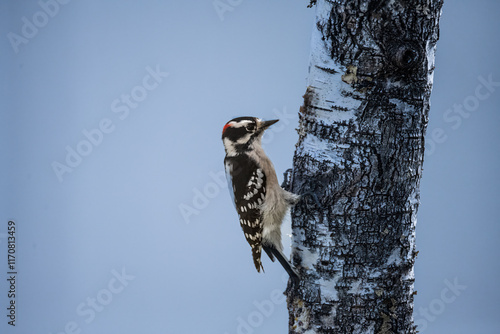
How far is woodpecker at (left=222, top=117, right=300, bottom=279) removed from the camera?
2.68 m

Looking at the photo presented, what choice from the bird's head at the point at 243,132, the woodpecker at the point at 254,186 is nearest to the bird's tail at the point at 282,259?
the woodpecker at the point at 254,186

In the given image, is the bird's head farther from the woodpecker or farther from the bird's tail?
the bird's tail

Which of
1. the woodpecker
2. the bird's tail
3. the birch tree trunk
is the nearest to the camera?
the birch tree trunk

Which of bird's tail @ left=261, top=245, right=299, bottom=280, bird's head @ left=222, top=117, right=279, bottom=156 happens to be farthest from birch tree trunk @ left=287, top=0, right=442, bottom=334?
bird's head @ left=222, top=117, right=279, bottom=156

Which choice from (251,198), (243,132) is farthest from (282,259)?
(243,132)

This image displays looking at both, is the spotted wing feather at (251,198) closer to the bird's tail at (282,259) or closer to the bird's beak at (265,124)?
the bird's tail at (282,259)

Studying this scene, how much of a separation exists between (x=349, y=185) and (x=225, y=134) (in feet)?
3.32

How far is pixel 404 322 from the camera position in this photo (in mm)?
2072

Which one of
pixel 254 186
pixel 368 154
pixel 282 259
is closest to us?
pixel 368 154

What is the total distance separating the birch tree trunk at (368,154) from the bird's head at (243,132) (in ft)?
2.25

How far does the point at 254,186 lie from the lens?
273cm

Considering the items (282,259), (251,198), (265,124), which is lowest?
(282,259)

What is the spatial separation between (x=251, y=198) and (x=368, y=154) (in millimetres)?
870

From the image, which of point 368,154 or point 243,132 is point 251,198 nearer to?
point 243,132
